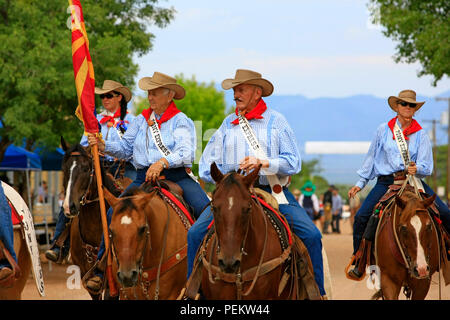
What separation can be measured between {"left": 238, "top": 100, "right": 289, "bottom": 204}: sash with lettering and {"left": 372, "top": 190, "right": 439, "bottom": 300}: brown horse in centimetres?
275

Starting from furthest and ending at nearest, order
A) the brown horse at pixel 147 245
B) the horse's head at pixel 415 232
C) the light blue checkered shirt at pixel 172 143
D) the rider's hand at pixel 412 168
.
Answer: the rider's hand at pixel 412 168, the horse's head at pixel 415 232, the light blue checkered shirt at pixel 172 143, the brown horse at pixel 147 245

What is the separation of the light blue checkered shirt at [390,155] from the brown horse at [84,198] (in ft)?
11.4

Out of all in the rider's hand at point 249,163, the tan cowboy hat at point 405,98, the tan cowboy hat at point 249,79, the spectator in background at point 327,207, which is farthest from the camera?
the spectator in background at point 327,207

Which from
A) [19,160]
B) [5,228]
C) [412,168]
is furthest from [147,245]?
[19,160]

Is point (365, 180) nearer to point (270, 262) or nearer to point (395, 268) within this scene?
point (395, 268)

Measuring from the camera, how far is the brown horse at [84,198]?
10.3 m

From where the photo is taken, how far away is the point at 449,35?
843 inches

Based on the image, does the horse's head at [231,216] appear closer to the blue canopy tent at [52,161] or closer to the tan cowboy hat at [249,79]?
the tan cowboy hat at [249,79]

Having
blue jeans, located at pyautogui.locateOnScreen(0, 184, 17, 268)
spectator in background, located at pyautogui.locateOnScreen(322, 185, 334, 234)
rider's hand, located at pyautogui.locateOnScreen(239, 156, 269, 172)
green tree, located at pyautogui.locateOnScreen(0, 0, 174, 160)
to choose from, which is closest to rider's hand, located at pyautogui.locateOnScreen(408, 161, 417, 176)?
rider's hand, located at pyautogui.locateOnScreen(239, 156, 269, 172)

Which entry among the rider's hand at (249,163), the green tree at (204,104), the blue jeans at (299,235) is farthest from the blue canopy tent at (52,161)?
the green tree at (204,104)

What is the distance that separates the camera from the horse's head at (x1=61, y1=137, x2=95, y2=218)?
1022 centimetres

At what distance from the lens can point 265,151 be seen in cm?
809
